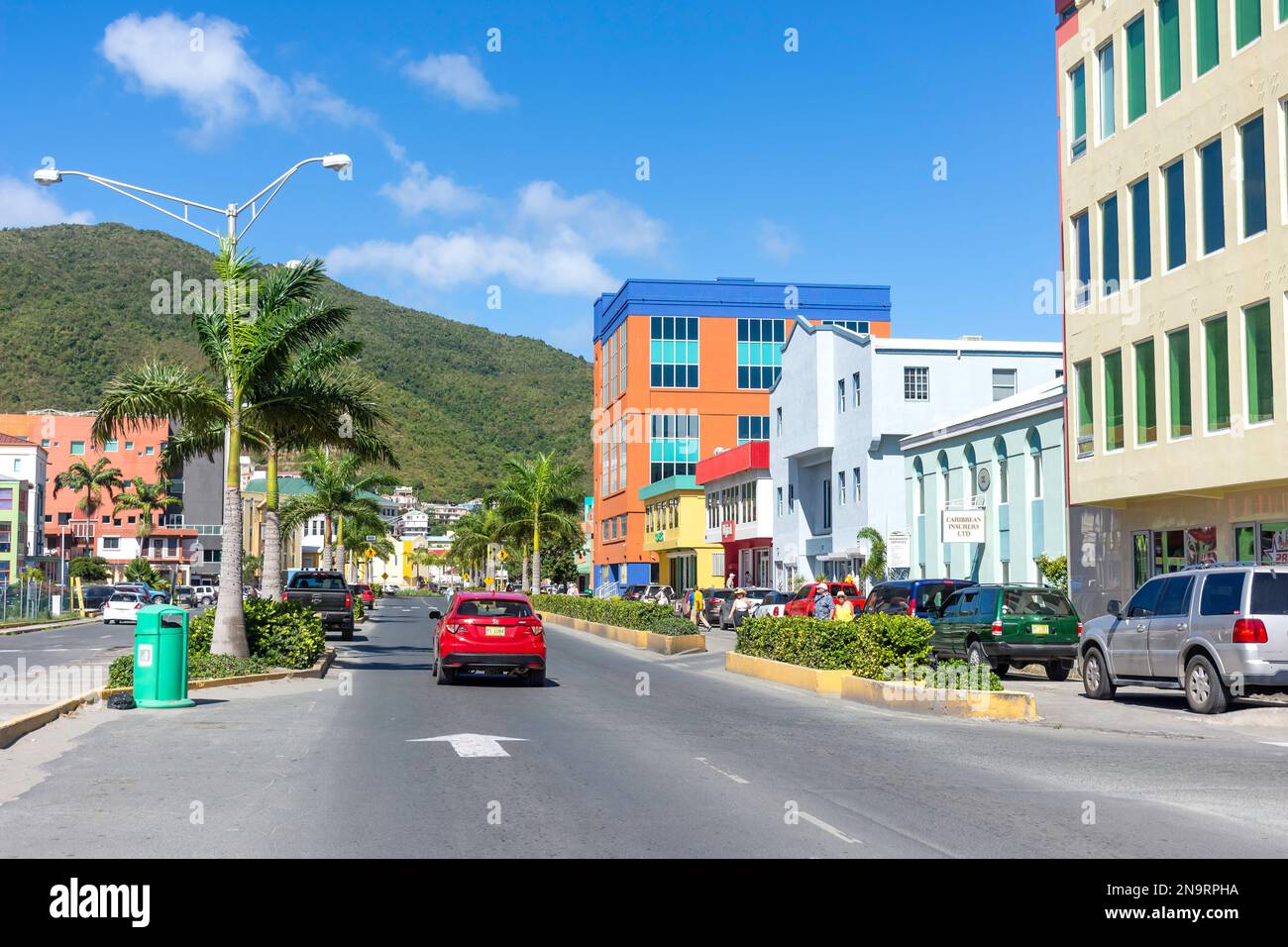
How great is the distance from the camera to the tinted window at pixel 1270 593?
54.5 feet

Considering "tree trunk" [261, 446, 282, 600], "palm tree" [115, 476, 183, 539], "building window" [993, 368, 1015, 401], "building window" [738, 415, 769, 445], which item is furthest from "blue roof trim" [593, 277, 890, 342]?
"tree trunk" [261, 446, 282, 600]

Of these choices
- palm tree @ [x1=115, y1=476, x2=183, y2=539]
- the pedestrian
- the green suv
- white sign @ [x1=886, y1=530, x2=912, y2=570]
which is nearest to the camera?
the green suv

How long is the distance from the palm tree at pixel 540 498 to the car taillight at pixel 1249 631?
155 feet

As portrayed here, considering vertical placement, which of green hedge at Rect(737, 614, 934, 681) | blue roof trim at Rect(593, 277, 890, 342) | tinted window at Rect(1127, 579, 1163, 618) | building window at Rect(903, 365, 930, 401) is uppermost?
blue roof trim at Rect(593, 277, 890, 342)

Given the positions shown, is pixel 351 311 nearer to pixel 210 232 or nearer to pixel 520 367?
pixel 210 232

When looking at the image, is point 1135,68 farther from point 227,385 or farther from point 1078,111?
point 227,385

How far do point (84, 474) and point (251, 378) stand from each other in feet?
315

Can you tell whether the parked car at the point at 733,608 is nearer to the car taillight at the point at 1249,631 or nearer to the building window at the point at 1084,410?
the building window at the point at 1084,410

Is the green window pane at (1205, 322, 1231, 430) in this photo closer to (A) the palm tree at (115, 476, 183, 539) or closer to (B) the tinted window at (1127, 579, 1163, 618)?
(B) the tinted window at (1127, 579, 1163, 618)

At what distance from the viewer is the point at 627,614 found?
41188 mm

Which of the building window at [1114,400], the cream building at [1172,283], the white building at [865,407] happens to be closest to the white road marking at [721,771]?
the cream building at [1172,283]

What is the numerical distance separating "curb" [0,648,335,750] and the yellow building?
156 ft

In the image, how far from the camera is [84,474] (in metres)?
111

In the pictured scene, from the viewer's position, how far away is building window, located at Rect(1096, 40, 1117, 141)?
28641 mm
